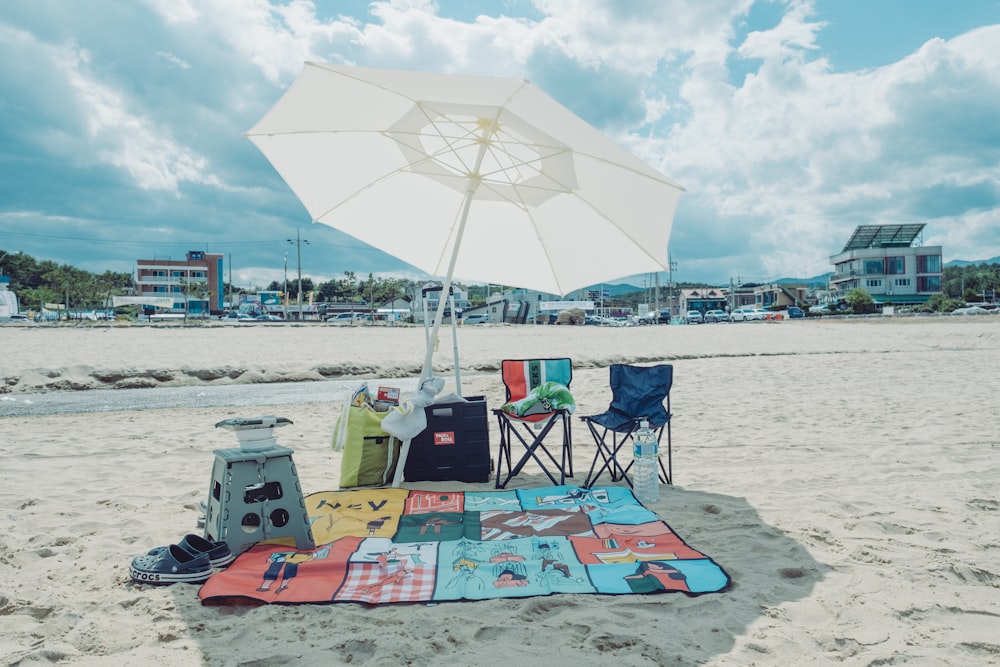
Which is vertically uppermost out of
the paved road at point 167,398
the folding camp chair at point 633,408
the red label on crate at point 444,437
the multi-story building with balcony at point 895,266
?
the multi-story building with balcony at point 895,266

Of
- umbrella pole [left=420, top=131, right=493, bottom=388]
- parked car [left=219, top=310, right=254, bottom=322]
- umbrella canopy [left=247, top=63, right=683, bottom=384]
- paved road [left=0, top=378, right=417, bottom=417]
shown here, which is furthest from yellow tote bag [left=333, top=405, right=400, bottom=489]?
parked car [left=219, top=310, right=254, bottom=322]

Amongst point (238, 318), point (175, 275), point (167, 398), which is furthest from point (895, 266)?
point (175, 275)

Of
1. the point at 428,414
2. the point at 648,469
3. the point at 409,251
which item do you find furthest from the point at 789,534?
the point at 409,251

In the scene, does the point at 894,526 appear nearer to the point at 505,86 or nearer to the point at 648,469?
the point at 648,469

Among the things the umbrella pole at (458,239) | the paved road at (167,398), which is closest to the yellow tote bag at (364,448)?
the umbrella pole at (458,239)

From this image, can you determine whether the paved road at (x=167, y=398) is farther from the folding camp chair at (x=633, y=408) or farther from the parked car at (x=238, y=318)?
the parked car at (x=238, y=318)

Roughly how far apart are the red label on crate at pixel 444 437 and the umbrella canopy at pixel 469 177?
2.67 feet

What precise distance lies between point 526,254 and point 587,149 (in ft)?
4.54

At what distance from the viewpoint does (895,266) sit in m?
74.9

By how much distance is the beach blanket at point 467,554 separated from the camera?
273cm

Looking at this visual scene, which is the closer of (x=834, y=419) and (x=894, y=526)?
(x=894, y=526)

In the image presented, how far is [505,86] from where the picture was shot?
11.7 feet

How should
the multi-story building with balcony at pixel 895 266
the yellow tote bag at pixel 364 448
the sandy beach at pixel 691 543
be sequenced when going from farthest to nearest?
the multi-story building with balcony at pixel 895 266
the yellow tote bag at pixel 364 448
the sandy beach at pixel 691 543

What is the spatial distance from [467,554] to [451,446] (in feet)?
5.24
